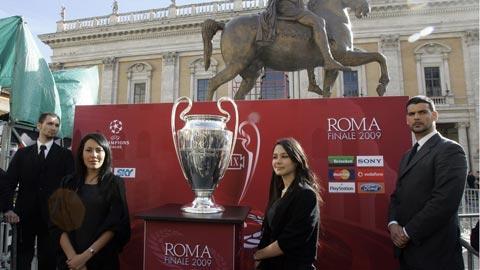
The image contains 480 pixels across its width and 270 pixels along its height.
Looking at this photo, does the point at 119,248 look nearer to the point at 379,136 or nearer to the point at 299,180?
the point at 299,180

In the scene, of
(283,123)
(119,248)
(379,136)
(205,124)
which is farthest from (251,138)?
(119,248)

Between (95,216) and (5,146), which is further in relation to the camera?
(5,146)

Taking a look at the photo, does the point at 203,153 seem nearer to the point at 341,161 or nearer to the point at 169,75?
the point at 341,161

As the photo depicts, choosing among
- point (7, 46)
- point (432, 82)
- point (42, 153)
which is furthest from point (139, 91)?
point (42, 153)

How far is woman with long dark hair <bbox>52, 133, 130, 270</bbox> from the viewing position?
262 centimetres

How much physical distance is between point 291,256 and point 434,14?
23.5 meters

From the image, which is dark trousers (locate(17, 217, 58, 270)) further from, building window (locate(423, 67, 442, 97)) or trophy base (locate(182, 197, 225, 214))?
building window (locate(423, 67, 442, 97))

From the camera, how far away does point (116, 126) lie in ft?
12.7

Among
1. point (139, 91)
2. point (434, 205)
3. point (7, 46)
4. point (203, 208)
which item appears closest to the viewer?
point (434, 205)

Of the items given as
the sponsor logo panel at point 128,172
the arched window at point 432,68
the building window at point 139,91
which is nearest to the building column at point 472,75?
the arched window at point 432,68

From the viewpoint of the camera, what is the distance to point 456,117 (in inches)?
826

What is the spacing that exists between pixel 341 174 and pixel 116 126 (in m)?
2.32

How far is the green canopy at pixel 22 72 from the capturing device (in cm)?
498

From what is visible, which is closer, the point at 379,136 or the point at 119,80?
the point at 379,136
